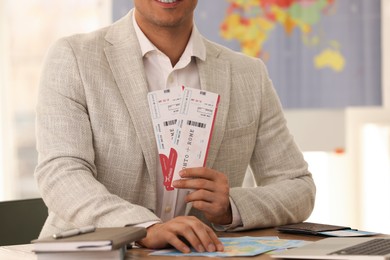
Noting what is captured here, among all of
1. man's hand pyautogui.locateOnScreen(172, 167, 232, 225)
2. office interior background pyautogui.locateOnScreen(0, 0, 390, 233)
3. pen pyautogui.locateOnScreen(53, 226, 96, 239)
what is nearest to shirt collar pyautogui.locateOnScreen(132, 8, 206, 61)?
man's hand pyautogui.locateOnScreen(172, 167, 232, 225)

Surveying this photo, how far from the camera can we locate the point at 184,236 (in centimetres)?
182

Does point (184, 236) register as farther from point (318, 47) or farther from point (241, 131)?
point (318, 47)

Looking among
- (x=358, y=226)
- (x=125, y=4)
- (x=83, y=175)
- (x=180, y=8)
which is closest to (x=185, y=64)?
(x=180, y=8)

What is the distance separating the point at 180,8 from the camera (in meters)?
2.41

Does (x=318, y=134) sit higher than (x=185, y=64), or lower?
lower

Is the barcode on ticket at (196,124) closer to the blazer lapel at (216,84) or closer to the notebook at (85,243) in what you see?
the blazer lapel at (216,84)

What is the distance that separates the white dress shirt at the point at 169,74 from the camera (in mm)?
2361

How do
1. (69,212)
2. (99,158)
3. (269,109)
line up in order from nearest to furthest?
(69,212) < (99,158) < (269,109)

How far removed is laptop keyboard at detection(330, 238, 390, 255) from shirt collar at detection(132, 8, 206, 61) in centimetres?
89

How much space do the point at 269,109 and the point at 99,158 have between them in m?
0.63

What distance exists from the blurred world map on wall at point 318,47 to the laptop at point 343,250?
3242mm

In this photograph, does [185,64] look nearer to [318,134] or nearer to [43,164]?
[43,164]

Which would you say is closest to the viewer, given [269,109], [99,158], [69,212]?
[69,212]

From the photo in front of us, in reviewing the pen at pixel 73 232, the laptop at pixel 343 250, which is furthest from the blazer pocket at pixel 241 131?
the pen at pixel 73 232
